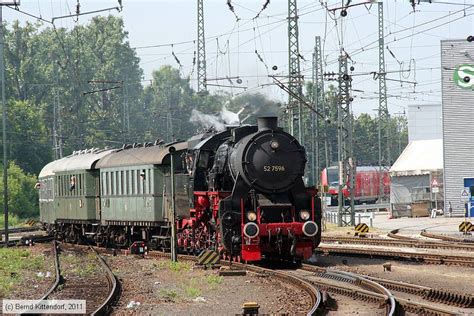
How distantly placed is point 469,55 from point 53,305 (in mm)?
42713

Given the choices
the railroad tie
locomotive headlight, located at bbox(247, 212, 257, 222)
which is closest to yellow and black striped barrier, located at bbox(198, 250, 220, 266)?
locomotive headlight, located at bbox(247, 212, 257, 222)

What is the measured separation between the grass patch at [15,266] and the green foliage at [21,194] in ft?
111

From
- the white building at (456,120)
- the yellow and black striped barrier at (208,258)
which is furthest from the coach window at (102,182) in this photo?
the white building at (456,120)

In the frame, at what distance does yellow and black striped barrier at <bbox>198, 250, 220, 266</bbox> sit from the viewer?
70.0 ft

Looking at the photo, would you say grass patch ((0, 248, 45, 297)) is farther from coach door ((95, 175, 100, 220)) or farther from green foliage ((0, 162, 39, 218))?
green foliage ((0, 162, 39, 218))

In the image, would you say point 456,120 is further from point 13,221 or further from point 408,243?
point 13,221

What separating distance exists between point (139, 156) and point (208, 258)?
8.47 m

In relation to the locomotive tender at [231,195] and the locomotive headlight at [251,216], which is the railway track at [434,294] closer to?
the locomotive tender at [231,195]

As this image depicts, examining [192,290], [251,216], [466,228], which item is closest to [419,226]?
[466,228]

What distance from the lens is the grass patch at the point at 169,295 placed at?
16094 millimetres

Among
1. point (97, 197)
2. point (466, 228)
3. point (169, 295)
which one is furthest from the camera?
point (466, 228)

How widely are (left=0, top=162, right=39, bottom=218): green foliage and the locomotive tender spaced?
37031 mm

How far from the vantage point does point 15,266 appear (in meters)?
25.2

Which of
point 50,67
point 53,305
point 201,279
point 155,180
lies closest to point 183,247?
point 155,180
